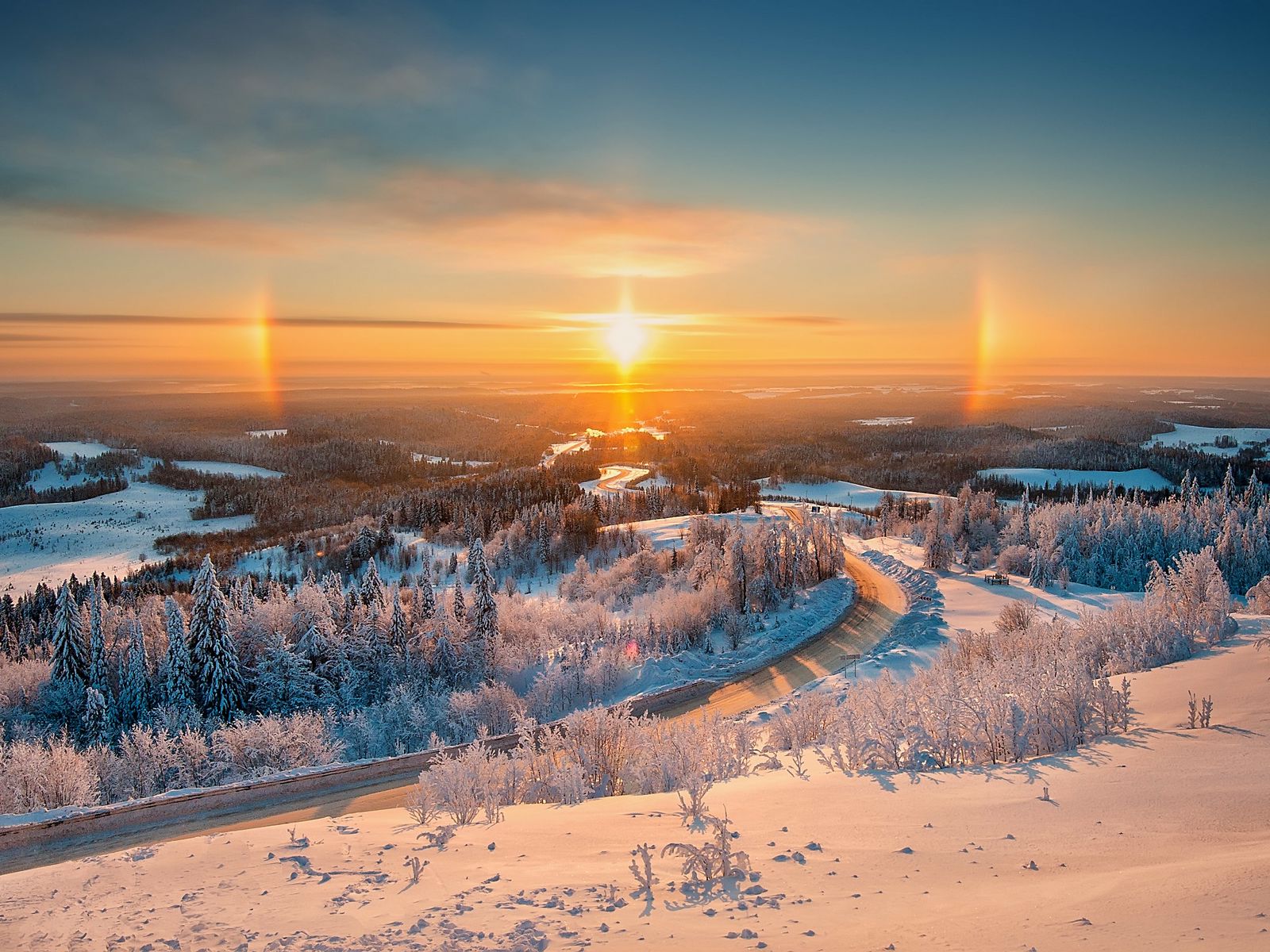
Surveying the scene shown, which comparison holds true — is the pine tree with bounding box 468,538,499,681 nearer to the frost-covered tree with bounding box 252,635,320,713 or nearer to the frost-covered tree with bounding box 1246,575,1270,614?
the frost-covered tree with bounding box 252,635,320,713

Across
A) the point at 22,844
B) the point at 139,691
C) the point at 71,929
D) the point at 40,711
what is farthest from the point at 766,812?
the point at 40,711

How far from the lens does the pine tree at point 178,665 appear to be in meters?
46.2

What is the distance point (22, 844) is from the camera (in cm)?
2500

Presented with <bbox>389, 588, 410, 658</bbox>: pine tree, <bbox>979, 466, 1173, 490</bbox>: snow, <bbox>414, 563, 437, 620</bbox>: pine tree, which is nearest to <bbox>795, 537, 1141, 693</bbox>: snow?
<bbox>414, 563, 437, 620</bbox>: pine tree

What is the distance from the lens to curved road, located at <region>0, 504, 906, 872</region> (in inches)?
1025

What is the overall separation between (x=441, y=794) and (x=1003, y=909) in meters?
14.2

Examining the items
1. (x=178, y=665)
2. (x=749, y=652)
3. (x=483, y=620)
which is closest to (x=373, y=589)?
(x=483, y=620)

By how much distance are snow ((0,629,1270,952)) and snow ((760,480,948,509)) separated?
15424cm

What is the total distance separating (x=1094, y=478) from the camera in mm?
189375

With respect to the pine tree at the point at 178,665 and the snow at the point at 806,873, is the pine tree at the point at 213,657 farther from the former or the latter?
the snow at the point at 806,873

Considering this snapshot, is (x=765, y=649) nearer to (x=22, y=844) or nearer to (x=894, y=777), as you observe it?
(x=894, y=777)

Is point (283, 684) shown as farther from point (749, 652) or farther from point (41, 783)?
point (749, 652)

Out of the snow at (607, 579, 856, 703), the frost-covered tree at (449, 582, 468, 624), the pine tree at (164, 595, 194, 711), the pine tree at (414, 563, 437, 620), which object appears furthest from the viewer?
the frost-covered tree at (449, 582, 468, 624)

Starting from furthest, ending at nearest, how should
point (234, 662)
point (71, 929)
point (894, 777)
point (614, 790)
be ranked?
1. point (234, 662)
2. point (614, 790)
3. point (894, 777)
4. point (71, 929)
